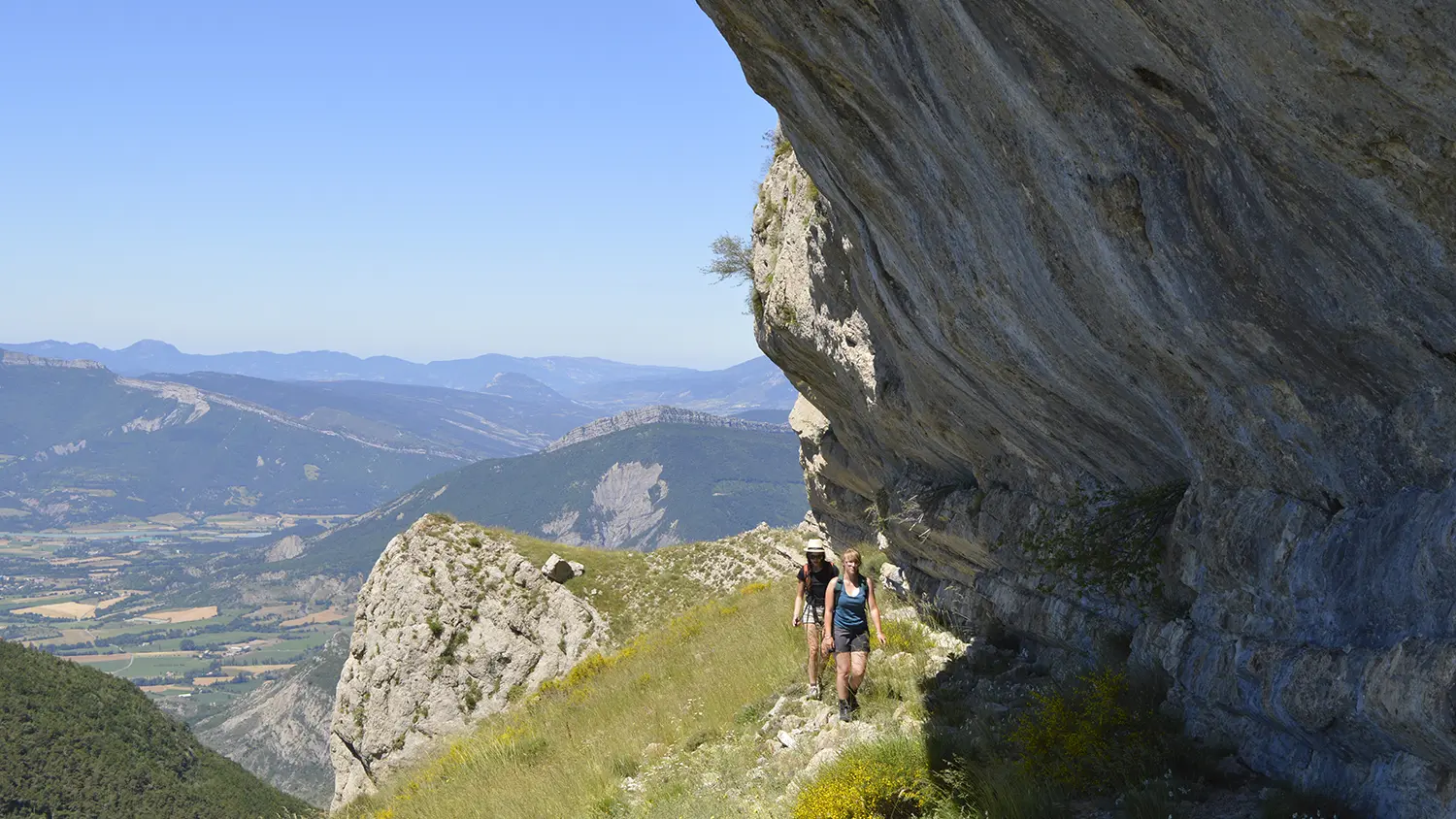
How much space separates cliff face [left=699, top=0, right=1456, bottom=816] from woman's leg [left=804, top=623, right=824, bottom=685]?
281 cm

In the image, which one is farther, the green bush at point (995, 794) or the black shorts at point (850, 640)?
the black shorts at point (850, 640)

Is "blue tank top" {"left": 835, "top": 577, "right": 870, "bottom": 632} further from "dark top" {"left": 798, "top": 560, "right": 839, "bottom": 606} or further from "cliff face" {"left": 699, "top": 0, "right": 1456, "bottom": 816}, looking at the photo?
"cliff face" {"left": 699, "top": 0, "right": 1456, "bottom": 816}

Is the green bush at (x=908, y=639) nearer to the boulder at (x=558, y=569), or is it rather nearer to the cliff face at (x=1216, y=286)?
the cliff face at (x=1216, y=286)

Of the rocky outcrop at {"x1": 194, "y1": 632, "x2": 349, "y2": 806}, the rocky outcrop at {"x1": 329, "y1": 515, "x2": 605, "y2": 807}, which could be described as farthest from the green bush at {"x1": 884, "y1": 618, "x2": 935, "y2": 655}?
the rocky outcrop at {"x1": 194, "y1": 632, "x2": 349, "y2": 806}

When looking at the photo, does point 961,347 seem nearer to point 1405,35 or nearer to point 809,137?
point 809,137

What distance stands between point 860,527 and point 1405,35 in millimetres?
17130

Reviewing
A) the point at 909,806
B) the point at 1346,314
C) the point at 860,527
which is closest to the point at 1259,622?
the point at 1346,314

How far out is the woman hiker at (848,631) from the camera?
10766mm

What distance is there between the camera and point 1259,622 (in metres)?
6.72

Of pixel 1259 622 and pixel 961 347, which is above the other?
pixel 961 347

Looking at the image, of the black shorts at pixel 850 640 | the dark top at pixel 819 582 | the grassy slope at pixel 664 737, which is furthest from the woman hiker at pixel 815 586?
the black shorts at pixel 850 640

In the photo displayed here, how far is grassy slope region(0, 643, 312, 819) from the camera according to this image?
205 feet

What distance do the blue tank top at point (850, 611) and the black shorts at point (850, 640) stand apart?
0.03 m

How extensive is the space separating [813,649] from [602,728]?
163 inches
